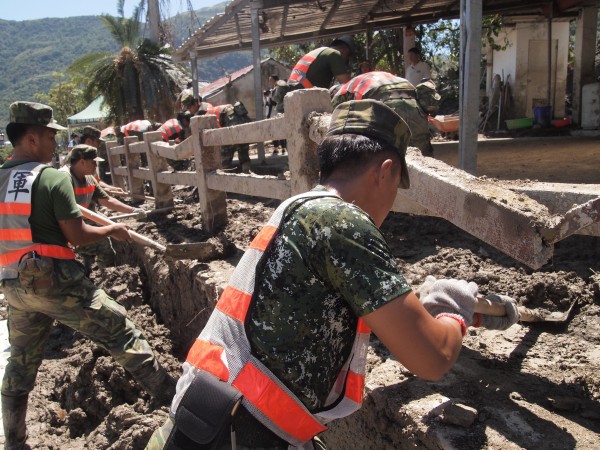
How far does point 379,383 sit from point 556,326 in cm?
119

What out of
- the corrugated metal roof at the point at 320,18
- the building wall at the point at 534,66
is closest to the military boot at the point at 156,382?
the corrugated metal roof at the point at 320,18

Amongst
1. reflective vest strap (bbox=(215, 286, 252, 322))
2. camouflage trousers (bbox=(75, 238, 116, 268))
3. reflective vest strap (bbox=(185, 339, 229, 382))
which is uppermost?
reflective vest strap (bbox=(215, 286, 252, 322))

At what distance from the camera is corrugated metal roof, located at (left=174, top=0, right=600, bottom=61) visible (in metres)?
9.38

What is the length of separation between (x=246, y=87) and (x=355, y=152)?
29.7 metres

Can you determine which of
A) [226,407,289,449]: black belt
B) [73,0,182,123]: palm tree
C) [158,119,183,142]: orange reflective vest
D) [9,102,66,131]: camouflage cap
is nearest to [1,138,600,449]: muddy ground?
[226,407,289,449]: black belt

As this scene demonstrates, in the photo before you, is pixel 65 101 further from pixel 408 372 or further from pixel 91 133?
pixel 408 372

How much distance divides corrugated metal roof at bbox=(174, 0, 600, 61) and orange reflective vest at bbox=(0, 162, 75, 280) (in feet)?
18.8

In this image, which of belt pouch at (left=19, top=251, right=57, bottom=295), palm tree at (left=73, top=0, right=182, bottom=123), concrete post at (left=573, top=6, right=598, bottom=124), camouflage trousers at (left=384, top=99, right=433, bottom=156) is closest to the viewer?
belt pouch at (left=19, top=251, right=57, bottom=295)

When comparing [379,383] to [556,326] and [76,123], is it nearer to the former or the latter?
[556,326]

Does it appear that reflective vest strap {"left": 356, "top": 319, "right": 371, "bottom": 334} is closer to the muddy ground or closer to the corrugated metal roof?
the muddy ground

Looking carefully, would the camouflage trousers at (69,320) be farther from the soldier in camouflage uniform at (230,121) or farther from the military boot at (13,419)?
the soldier in camouflage uniform at (230,121)

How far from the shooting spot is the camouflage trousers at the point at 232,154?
27.0 feet

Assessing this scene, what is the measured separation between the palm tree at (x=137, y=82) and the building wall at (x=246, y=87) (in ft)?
16.2

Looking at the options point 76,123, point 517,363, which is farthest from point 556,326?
point 76,123
